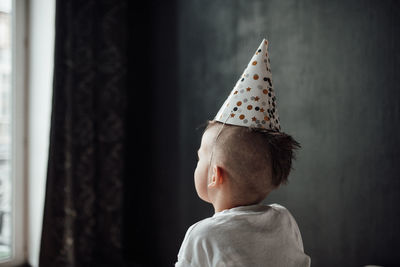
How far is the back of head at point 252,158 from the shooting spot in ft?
2.97

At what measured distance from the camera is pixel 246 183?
920 millimetres

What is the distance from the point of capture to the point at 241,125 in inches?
36.6

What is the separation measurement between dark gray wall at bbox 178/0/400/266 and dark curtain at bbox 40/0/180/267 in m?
0.68

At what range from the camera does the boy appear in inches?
32.1

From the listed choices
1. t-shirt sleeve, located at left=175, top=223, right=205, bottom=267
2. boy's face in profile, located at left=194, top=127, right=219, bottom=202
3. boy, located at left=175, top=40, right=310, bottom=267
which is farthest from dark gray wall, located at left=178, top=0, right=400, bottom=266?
t-shirt sleeve, located at left=175, top=223, right=205, bottom=267

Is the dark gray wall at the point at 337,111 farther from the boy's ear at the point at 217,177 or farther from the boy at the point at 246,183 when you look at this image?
the boy's ear at the point at 217,177

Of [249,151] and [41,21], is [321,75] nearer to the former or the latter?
[249,151]

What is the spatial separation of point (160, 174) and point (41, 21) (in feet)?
3.93

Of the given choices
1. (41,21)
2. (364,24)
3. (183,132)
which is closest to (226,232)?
(364,24)

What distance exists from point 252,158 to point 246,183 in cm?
7

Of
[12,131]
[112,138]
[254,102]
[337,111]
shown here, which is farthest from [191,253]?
[12,131]

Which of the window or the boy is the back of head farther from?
the window

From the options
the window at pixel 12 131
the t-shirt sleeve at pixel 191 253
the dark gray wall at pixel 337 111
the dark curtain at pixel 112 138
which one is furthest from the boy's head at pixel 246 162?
the window at pixel 12 131

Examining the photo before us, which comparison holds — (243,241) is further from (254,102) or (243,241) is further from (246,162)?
(254,102)
